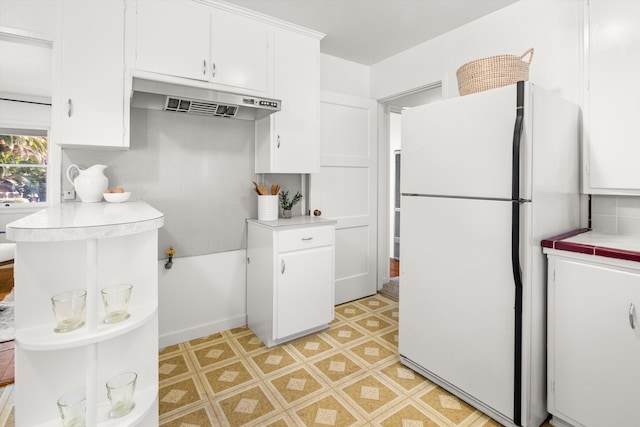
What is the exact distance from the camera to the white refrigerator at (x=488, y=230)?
159 centimetres

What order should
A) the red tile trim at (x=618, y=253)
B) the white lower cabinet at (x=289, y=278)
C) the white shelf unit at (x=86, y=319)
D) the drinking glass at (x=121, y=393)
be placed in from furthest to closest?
the white lower cabinet at (x=289, y=278) → the red tile trim at (x=618, y=253) → the drinking glass at (x=121, y=393) → the white shelf unit at (x=86, y=319)

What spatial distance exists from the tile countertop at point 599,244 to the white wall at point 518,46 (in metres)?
0.86

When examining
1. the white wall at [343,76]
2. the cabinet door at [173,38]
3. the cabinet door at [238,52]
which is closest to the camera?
the cabinet door at [173,38]

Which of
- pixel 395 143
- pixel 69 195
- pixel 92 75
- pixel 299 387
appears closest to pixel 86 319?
pixel 299 387

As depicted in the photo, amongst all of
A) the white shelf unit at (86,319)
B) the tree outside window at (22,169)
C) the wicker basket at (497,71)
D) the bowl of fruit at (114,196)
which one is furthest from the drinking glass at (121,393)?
the wicker basket at (497,71)

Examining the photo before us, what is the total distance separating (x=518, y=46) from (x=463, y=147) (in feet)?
3.98

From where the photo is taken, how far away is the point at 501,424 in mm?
1696

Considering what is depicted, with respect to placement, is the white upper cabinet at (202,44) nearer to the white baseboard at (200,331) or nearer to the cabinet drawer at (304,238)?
the cabinet drawer at (304,238)

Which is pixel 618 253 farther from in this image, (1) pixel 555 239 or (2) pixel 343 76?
(2) pixel 343 76

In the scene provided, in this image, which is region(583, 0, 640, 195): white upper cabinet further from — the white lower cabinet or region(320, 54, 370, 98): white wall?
region(320, 54, 370, 98): white wall

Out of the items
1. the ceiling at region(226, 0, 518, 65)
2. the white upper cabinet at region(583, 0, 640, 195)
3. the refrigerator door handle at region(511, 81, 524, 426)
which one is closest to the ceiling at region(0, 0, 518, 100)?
the ceiling at region(226, 0, 518, 65)

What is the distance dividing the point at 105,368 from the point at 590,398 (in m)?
2.08

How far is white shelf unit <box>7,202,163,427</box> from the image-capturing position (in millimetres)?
998

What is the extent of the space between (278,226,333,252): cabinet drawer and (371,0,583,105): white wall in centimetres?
161
